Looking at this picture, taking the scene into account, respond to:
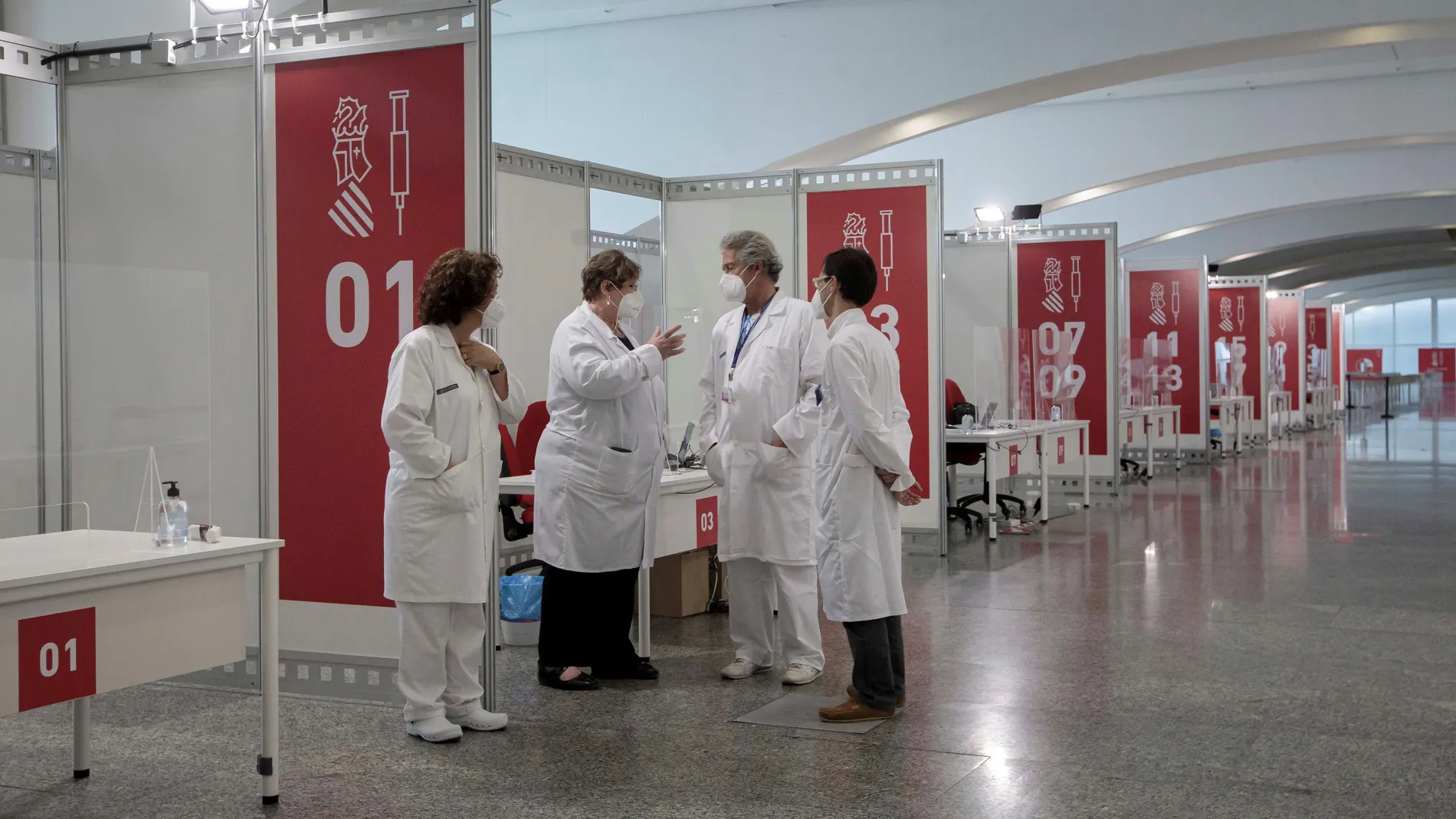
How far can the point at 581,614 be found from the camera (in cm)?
448

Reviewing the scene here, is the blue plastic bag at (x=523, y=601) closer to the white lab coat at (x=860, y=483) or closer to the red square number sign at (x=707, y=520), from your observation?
the red square number sign at (x=707, y=520)

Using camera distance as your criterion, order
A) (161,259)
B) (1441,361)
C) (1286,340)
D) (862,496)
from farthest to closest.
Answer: (1441,361) < (1286,340) < (161,259) < (862,496)

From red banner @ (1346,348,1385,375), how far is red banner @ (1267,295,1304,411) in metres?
24.4

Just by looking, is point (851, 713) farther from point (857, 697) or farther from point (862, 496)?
point (862, 496)

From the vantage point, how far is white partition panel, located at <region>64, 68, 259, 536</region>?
4348 millimetres

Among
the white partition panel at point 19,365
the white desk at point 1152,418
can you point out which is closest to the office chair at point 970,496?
the white desk at point 1152,418

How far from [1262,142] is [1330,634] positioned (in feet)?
29.6

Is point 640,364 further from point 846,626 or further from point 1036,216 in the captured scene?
point 1036,216

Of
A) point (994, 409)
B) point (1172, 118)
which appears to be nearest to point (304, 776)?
point (994, 409)

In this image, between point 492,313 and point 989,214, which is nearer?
point 492,313

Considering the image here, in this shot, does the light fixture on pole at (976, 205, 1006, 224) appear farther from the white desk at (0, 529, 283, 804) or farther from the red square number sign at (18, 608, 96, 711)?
the red square number sign at (18, 608, 96, 711)

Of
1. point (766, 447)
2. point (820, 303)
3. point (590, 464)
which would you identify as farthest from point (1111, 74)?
point (590, 464)

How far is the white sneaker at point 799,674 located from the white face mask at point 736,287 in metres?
1.34

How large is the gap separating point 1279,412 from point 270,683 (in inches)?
744
